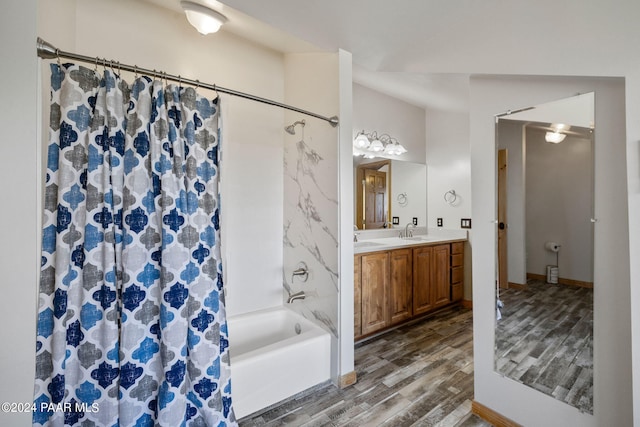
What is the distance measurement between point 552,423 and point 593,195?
1.19 metres

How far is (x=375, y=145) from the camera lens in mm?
A: 3377

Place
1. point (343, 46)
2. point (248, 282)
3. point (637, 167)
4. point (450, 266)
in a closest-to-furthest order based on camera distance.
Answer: point (637, 167) → point (343, 46) → point (248, 282) → point (450, 266)

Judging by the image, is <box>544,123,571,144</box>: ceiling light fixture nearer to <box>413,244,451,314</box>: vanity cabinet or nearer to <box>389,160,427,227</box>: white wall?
<box>413,244,451,314</box>: vanity cabinet

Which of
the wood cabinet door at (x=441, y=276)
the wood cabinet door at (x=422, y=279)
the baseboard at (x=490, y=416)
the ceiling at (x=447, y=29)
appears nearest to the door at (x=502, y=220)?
the ceiling at (x=447, y=29)

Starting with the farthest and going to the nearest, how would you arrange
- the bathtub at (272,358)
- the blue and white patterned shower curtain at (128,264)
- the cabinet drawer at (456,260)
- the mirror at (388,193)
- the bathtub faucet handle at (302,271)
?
the cabinet drawer at (456,260)
the mirror at (388,193)
the bathtub faucet handle at (302,271)
the bathtub at (272,358)
the blue and white patterned shower curtain at (128,264)

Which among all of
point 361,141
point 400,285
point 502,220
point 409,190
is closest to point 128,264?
point 502,220

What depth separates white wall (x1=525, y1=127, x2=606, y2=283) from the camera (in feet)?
4.54

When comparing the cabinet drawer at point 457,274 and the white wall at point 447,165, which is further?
the white wall at point 447,165

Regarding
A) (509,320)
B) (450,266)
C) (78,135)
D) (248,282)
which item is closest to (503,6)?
(509,320)

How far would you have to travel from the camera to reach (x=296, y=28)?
5.93 ft

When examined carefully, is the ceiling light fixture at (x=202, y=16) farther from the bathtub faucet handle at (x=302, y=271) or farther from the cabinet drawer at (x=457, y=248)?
the cabinet drawer at (x=457, y=248)

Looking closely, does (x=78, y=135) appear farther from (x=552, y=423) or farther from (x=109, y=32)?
(x=552, y=423)

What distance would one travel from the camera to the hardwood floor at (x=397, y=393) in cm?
172

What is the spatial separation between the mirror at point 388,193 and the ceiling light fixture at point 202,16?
192 centimetres
